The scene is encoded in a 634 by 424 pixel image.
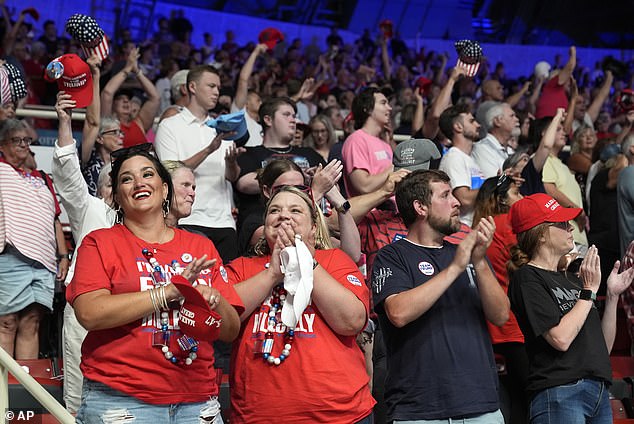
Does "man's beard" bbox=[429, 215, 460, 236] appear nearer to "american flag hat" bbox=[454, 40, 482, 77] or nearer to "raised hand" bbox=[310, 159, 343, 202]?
"raised hand" bbox=[310, 159, 343, 202]

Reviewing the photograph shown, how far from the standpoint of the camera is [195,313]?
3064 millimetres

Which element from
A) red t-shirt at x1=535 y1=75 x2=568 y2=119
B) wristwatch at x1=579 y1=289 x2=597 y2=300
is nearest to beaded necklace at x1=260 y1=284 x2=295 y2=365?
wristwatch at x1=579 y1=289 x2=597 y2=300

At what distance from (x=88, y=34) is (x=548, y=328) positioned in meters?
3.55

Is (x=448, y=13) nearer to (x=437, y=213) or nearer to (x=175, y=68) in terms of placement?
(x=175, y=68)

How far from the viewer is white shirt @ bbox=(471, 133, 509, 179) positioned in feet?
23.4

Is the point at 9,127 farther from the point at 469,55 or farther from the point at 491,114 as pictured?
the point at 491,114

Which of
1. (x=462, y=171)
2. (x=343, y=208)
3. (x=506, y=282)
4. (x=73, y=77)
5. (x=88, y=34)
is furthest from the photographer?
(x=462, y=171)

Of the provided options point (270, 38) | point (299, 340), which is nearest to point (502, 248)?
point (299, 340)

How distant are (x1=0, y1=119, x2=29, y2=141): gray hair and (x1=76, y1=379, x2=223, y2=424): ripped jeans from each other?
2815 mm

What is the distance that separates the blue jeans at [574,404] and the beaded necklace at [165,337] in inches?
66.6

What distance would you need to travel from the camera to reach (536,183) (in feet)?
22.2

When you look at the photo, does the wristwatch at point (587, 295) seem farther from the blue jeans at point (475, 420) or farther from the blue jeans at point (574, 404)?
the blue jeans at point (475, 420)

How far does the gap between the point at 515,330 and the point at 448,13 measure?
1549 cm

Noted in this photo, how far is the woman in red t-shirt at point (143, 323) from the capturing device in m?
3.18
